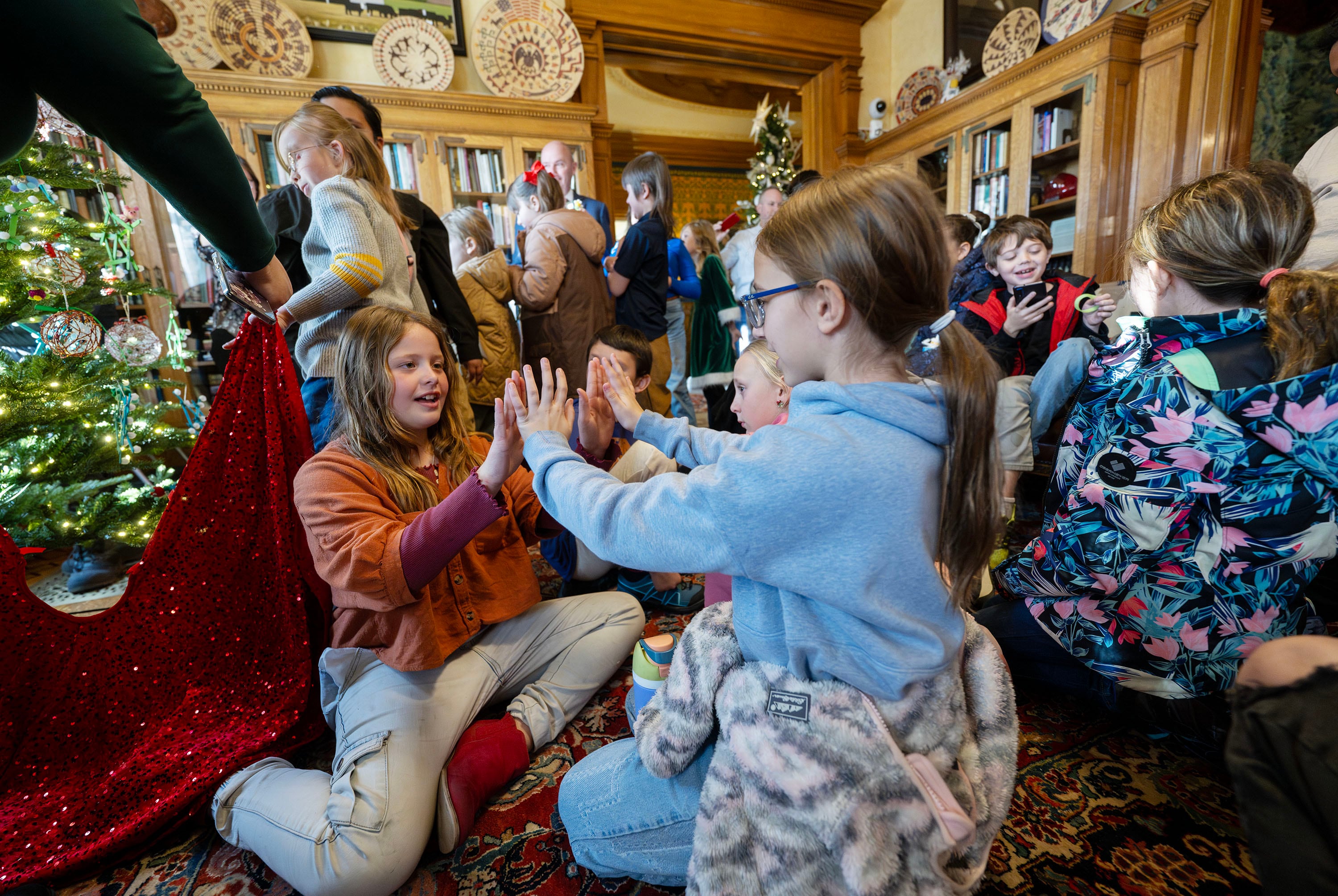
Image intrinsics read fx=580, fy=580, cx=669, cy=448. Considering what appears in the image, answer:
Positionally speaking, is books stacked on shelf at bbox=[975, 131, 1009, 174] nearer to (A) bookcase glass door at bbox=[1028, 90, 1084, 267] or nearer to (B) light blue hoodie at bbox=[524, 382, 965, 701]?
(A) bookcase glass door at bbox=[1028, 90, 1084, 267]

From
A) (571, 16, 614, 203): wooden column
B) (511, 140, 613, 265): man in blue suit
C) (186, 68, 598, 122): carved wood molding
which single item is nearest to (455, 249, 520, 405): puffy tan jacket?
(511, 140, 613, 265): man in blue suit

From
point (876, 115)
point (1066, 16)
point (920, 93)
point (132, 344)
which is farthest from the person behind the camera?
point (876, 115)

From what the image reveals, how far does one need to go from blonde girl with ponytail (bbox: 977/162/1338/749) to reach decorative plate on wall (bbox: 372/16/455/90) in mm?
4615

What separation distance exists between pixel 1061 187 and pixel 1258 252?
385cm

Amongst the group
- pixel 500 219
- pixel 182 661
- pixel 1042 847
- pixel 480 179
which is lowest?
pixel 1042 847

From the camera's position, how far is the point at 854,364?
76 centimetres

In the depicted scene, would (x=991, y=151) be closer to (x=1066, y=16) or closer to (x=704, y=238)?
(x=1066, y=16)

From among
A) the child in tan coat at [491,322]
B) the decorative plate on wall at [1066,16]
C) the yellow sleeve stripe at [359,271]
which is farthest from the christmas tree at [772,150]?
the yellow sleeve stripe at [359,271]

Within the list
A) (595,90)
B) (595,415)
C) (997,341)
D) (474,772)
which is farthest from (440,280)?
(595,90)

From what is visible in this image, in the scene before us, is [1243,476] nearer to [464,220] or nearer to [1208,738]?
[1208,738]

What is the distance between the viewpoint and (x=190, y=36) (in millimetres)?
3691

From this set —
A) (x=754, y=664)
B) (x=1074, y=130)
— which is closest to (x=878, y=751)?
(x=754, y=664)

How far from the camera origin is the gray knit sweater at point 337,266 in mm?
1471

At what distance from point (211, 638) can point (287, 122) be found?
136 cm
